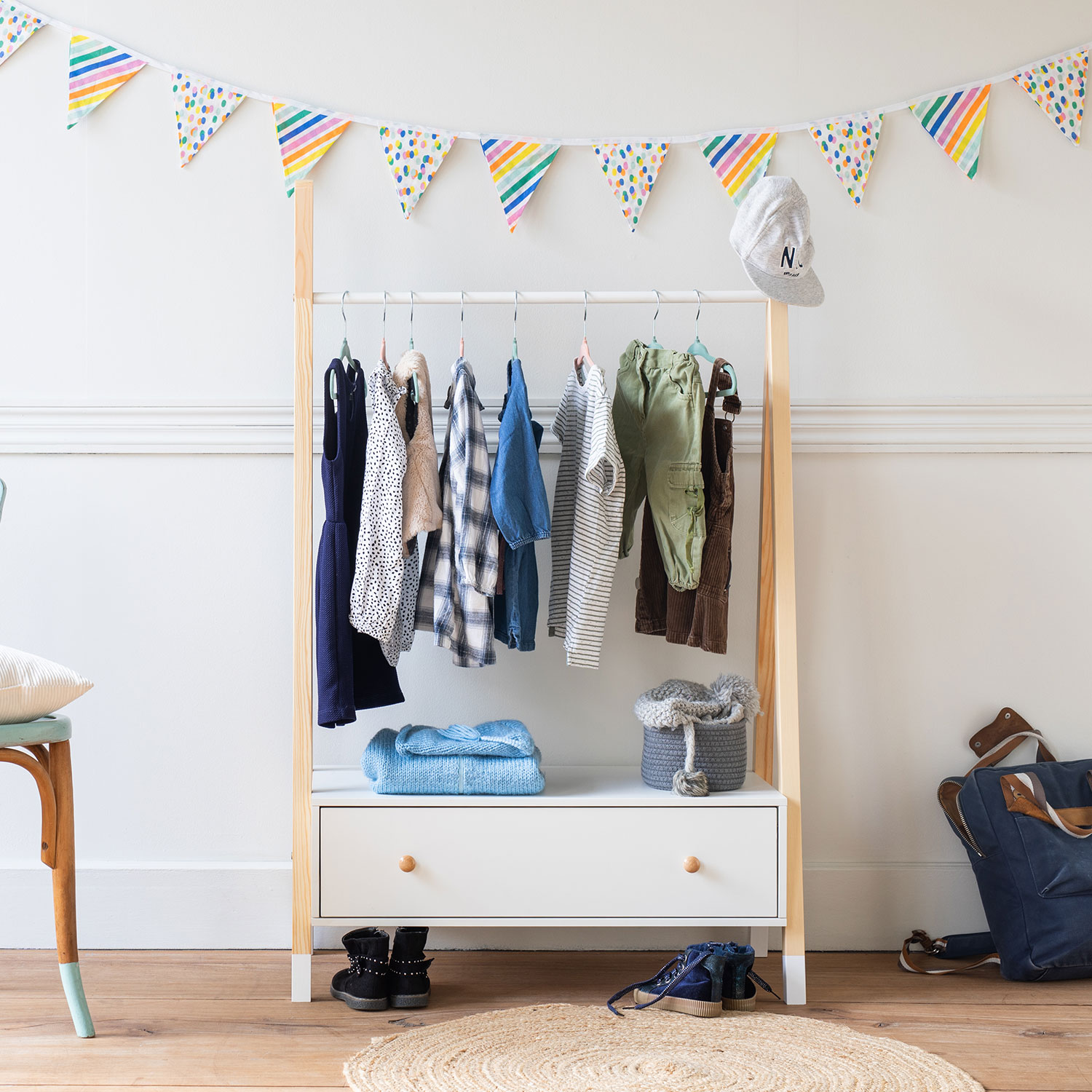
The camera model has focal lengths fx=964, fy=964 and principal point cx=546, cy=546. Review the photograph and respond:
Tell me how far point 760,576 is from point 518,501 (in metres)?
0.52

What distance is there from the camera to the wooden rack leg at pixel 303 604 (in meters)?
1.72

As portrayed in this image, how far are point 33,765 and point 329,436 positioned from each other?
727 mm

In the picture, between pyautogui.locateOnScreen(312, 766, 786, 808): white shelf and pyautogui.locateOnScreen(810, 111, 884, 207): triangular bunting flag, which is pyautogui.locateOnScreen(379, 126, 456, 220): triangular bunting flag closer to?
pyautogui.locateOnScreen(810, 111, 884, 207): triangular bunting flag

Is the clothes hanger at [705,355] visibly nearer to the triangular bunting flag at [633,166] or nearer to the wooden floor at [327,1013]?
the triangular bunting flag at [633,166]

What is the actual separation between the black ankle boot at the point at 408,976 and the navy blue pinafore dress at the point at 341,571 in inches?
16.0

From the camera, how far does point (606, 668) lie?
2.09 meters

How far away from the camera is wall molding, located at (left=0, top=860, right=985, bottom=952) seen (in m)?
2.01

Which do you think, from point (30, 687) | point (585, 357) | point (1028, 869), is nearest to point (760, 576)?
point (585, 357)

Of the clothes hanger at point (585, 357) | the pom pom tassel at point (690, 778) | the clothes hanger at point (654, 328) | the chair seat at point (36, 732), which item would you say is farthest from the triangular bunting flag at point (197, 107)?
the pom pom tassel at point (690, 778)

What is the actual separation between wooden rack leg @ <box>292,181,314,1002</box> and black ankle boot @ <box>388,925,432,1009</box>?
16 cm

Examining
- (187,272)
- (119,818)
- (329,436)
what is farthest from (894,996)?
(187,272)

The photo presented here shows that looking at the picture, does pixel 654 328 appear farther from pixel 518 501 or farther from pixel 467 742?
pixel 467 742

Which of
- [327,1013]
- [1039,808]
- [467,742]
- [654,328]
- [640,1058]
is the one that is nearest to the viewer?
[640,1058]

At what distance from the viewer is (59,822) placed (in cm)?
152
